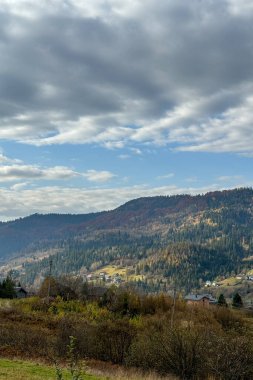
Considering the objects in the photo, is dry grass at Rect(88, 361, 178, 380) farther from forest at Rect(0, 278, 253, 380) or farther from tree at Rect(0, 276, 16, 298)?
tree at Rect(0, 276, 16, 298)

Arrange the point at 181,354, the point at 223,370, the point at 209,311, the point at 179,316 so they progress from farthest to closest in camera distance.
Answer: the point at 209,311 → the point at 179,316 → the point at 181,354 → the point at 223,370

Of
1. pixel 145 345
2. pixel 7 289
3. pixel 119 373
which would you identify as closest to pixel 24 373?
pixel 119 373

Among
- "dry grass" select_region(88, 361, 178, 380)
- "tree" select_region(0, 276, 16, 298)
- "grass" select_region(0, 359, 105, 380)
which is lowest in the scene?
"tree" select_region(0, 276, 16, 298)

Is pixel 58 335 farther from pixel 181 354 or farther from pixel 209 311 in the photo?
pixel 209 311

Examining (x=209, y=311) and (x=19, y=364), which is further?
(x=209, y=311)

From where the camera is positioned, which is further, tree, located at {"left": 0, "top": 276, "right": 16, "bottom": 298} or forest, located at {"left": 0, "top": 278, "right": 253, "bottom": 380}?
tree, located at {"left": 0, "top": 276, "right": 16, "bottom": 298}

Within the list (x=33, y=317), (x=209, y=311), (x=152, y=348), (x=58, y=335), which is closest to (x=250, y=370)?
(x=152, y=348)

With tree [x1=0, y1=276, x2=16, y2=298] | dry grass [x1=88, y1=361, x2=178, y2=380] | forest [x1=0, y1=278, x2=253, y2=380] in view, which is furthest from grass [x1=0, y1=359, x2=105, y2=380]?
tree [x1=0, y1=276, x2=16, y2=298]

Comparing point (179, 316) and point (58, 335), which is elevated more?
point (58, 335)

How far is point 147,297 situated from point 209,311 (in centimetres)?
1231

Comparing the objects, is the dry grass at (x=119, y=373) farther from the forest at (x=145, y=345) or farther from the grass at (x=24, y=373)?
the grass at (x=24, y=373)

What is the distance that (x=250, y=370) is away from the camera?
942 inches

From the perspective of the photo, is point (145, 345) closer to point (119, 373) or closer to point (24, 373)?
point (119, 373)

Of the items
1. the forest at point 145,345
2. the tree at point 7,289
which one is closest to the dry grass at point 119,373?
the forest at point 145,345
